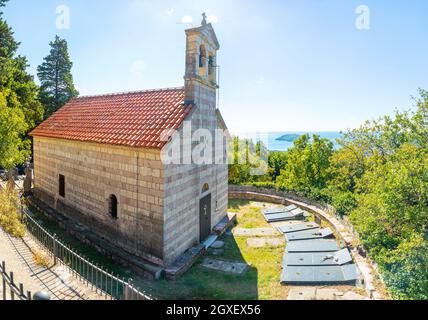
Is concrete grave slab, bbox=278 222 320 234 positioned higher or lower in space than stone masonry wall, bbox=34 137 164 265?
lower

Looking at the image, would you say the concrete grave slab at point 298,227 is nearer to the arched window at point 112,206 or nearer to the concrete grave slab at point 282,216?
the concrete grave slab at point 282,216

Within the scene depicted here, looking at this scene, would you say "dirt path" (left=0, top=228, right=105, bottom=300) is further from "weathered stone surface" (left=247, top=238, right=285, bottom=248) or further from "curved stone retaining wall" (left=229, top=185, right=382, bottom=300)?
"curved stone retaining wall" (left=229, top=185, right=382, bottom=300)

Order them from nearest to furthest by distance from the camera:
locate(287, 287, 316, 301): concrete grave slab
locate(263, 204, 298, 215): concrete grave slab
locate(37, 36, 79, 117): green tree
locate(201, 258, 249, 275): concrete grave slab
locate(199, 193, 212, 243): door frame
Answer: locate(287, 287, 316, 301): concrete grave slab, locate(201, 258, 249, 275): concrete grave slab, locate(199, 193, 212, 243): door frame, locate(263, 204, 298, 215): concrete grave slab, locate(37, 36, 79, 117): green tree

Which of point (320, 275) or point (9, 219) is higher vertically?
point (9, 219)

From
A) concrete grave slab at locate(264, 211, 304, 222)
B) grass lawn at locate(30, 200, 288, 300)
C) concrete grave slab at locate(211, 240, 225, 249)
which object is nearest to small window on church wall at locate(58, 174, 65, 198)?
grass lawn at locate(30, 200, 288, 300)

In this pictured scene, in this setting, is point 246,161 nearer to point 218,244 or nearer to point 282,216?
point 282,216

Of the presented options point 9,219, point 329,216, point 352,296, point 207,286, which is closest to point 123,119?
point 9,219
